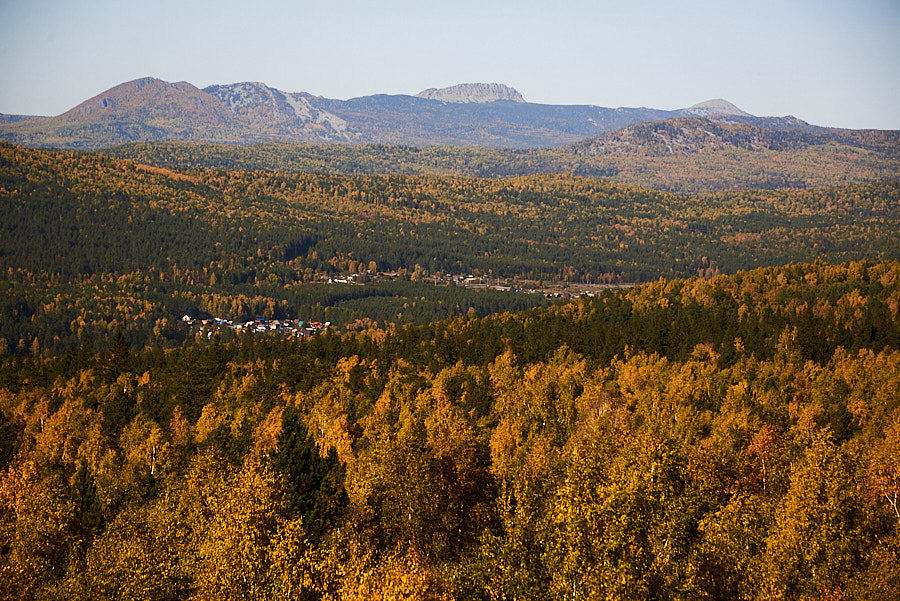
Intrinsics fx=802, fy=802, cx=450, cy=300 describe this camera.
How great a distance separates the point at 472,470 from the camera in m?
55.8

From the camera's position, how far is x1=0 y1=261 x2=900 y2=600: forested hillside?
136 feet

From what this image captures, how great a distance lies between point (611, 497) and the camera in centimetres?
4259

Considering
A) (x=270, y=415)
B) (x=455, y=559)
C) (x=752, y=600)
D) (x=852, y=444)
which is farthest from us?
(x=270, y=415)

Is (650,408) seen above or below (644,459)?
below

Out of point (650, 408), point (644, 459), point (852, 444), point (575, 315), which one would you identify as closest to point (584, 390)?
point (650, 408)

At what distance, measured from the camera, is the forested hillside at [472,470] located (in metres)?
41.5

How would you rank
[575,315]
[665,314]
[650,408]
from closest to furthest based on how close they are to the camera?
[650,408], [665,314], [575,315]

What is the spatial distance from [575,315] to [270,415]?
8598 centimetres

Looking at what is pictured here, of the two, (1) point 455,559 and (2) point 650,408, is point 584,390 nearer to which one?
(2) point 650,408

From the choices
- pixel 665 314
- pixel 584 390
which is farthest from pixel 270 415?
pixel 665 314

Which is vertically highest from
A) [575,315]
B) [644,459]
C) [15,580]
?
[644,459]

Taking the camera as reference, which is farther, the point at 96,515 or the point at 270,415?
the point at 270,415

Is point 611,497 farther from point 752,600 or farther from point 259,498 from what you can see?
point 259,498

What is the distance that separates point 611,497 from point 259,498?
1968 cm
